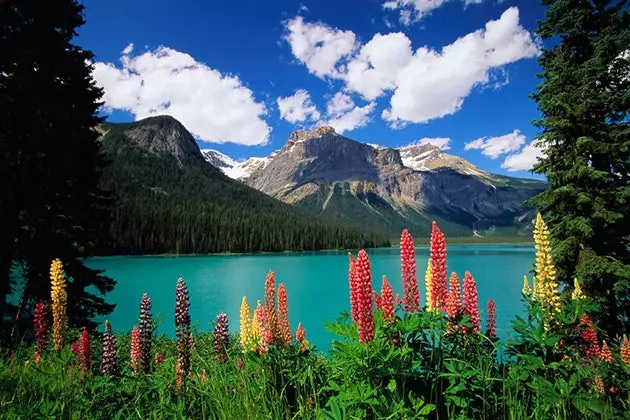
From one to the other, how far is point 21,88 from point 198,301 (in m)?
31.6

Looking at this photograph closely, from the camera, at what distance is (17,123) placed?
10.8 meters

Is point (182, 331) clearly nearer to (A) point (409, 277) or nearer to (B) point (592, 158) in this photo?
(A) point (409, 277)

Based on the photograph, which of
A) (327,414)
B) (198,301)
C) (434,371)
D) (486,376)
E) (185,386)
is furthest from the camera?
(198,301)

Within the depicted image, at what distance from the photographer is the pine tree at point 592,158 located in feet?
36.6

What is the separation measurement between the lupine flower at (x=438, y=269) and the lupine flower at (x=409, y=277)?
173mm

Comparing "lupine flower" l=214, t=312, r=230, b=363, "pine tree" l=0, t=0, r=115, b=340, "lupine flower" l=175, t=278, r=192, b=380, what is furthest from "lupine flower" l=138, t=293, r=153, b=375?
"pine tree" l=0, t=0, r=115, b=340

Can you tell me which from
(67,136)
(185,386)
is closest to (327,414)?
(185,386)

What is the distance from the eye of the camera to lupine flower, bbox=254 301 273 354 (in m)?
4.34

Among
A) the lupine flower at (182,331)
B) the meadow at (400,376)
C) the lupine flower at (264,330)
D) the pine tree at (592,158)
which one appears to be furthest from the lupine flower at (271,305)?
the pine tree at (592,158)

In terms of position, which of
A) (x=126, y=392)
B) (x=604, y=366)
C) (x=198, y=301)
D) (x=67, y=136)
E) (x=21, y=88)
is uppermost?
(x=21, y=88)

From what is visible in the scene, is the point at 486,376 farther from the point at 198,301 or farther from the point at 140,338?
the point at 198,301

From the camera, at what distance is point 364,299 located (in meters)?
3.16

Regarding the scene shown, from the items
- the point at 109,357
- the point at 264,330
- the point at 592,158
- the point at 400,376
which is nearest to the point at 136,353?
the point at 109,357

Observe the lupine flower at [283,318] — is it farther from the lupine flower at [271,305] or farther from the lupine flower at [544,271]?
the lupine flower at [544,271]
